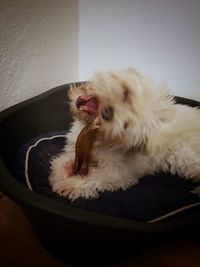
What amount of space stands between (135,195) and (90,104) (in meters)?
0.31

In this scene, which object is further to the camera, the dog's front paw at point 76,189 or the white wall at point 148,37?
the white wall at point 148,37

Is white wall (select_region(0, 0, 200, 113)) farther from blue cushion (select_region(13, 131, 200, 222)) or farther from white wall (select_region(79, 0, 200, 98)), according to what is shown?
blue cushion (select_region(13, 131, 200, 222))

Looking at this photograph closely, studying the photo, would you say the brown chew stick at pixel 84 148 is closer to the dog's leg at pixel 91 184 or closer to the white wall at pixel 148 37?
the dog's leg at pixel 91 184

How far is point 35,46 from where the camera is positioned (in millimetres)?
1324

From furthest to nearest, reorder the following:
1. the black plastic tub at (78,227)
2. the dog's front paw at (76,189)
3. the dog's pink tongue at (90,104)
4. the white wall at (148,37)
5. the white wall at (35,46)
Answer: the white wall at (148,37) → the white wall at (35,46) → the dog's front paw at (76,189) → the dog's pink tongue at (90,104) → the black plastic tub at (78,227)

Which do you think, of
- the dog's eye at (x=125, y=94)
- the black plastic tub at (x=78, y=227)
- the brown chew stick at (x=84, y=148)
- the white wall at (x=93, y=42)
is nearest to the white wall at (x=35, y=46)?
the white wall at (x=93, y=42)

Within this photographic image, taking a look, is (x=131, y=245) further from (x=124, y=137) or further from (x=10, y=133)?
(x=10, y=133)

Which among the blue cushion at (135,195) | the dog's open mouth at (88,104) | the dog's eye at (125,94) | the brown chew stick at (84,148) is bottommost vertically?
the blue cushion at (135,195)

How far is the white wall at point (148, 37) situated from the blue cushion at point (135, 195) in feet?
1.83

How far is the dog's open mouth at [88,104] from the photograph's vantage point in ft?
2.89

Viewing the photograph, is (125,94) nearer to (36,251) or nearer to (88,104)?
(88,104)

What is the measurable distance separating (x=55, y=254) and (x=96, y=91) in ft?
1.69

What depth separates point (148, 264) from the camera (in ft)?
3.50

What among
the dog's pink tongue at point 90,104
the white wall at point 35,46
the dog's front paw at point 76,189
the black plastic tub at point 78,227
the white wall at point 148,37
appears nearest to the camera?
the black plastic tub at point 78,227
